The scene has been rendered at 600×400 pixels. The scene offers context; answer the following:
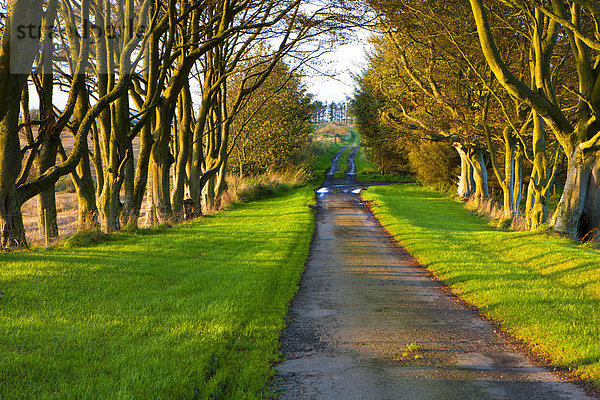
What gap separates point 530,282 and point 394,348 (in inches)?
175

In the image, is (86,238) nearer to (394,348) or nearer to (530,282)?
(394,348)

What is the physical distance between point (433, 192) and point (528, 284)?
3221cm

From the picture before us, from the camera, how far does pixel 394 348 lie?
5.96 meters

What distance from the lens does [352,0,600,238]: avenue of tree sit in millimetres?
14008

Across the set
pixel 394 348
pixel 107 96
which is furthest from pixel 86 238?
pixel 394 348

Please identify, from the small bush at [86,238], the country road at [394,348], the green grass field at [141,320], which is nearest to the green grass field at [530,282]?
the country road at [394,348]

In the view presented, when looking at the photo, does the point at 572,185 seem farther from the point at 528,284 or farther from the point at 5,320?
the point at 5,320

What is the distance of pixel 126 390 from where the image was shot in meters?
4.20

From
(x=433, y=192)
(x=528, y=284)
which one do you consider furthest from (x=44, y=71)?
(x=433, y=192)

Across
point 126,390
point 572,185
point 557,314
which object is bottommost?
point 557,314

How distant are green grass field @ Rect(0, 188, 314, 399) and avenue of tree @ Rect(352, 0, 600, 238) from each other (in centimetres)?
846

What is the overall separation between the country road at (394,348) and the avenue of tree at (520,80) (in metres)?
6.94

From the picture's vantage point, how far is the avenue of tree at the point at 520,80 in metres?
14.0

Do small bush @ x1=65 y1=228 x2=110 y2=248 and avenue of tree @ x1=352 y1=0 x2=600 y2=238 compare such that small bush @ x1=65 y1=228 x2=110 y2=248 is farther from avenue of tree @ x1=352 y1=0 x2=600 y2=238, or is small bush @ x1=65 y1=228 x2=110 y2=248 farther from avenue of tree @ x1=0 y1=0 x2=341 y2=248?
avenue of tree @ x1=352 y1=0 x2=600 y2=238
